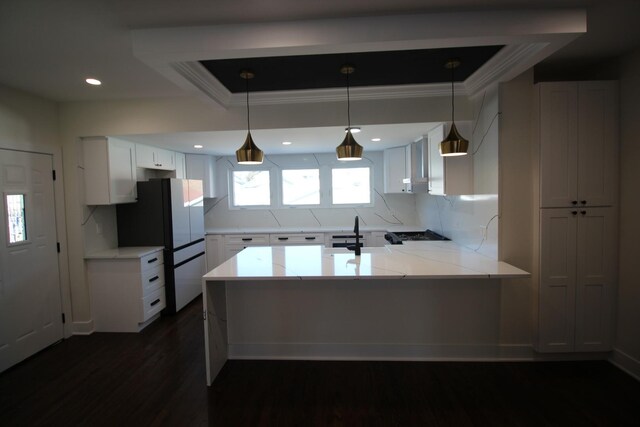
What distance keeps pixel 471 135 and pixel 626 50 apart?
119 cm

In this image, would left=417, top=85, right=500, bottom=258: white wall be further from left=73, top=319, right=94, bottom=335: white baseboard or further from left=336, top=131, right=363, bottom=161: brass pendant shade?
left=73, top=319, right=94, bottom=335: white baseboard

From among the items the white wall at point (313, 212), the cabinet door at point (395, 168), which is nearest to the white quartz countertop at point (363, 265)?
the cabinet door at point (395, 168)

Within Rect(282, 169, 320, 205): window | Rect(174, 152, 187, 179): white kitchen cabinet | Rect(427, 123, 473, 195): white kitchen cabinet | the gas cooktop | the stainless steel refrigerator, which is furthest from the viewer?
Rect(282, 169, 320, 205): window

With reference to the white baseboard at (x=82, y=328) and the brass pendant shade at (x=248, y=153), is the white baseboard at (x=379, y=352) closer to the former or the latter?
the brass pendant shade at (x=248, y=153)

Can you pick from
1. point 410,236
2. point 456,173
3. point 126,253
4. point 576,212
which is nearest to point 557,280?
point 576,212

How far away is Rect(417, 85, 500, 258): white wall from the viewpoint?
2629 mm

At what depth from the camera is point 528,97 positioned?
8.36ft

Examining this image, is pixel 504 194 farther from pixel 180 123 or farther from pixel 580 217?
pixel 180 123

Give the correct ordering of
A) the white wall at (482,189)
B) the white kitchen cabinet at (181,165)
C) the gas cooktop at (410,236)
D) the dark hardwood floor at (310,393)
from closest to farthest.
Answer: the dark hardwood floor at (310,393) < the white wall at (482,189) < the gas cooktop at (410,236) < the white kitchen cabinet at (181,165)

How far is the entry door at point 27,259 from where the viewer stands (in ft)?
8.84

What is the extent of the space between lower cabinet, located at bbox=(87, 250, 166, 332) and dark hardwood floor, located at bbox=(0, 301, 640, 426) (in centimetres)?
52

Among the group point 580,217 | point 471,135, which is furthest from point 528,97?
point 580,217

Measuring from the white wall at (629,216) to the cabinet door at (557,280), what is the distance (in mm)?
349

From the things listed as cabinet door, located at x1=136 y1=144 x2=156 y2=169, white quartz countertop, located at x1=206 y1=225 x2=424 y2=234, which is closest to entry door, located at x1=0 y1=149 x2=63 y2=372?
cabinet door, located at x1=136 y1=144 x2=156 y2=169
